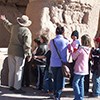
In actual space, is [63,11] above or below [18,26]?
above

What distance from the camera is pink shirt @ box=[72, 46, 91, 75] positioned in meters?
7.64

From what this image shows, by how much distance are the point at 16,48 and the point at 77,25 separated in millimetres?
3380

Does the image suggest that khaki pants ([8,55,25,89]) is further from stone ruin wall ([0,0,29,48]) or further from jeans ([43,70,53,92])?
stone ruin wall ([0,0,29,48])

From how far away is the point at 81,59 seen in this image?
25.1 feet

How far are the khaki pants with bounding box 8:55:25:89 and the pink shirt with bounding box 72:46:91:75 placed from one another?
4.65ft

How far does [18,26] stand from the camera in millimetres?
8414

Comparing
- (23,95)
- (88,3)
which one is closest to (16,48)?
(23,95)

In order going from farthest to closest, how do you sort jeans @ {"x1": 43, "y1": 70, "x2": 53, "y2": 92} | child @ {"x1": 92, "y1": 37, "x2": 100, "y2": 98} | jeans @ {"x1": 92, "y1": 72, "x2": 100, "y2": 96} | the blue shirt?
1. jeans @ {"x1": 43, "y1": 70, "x2": 53, "y2": 92}
2. jeans @ {"x1": 92, "y1": 72, "x2": 100, "y2": 96}
3. child @ {"x1": 92, "y1": 37, "x2": 100, "y2": 98}
4. the blue shirt

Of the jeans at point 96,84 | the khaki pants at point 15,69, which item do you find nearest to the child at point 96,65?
the jeans at point 96,84

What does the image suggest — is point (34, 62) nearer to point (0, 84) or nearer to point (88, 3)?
point (0, 84)

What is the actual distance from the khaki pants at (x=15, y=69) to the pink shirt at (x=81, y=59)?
1.42 metres

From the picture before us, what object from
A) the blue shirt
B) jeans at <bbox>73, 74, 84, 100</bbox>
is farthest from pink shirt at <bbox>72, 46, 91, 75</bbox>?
the blue shirt

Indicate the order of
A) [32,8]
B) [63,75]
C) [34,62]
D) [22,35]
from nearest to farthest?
[63,75] → [22,35] → [34,62] → [32,8]

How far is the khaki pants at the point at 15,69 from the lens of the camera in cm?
846
